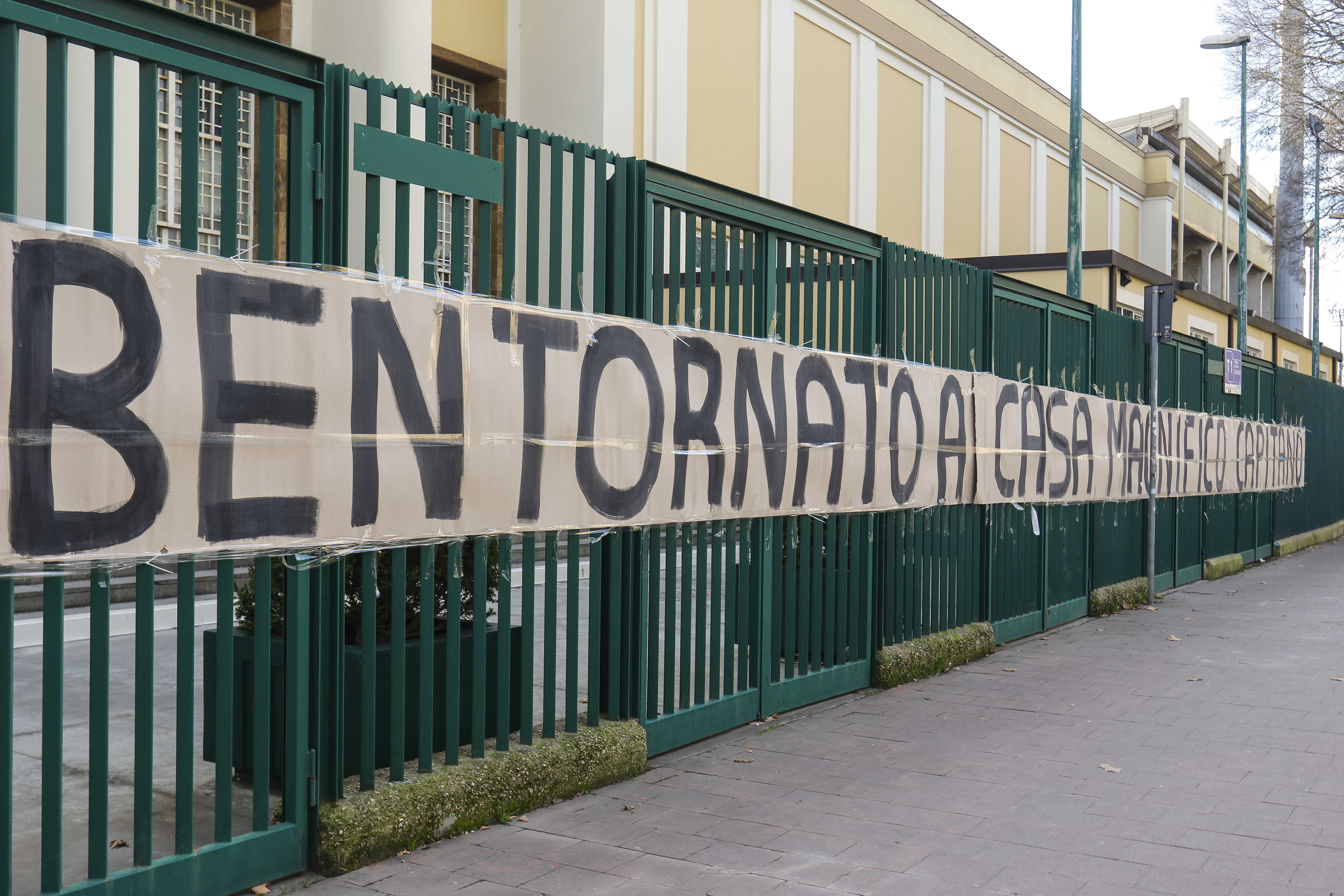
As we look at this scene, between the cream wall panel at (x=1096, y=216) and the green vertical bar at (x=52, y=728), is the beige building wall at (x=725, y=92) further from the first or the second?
the cream wall panel at (x=1096, y=216)

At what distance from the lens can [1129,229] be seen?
4212 centimetres

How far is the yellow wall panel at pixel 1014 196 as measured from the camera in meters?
32.1

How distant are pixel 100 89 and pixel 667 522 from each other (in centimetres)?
325

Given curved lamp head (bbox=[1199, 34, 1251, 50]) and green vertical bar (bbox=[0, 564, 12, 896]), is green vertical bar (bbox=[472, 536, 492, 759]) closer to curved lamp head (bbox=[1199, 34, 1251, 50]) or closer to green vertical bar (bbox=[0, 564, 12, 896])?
green vertical bar (bbox=[0, 564, 12, 896])

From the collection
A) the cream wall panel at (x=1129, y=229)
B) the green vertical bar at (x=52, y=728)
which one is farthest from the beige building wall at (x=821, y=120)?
the cream wall panel at (x=1129, y=229)

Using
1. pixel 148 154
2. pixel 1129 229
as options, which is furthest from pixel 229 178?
pixel 1129 229

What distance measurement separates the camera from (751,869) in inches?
173

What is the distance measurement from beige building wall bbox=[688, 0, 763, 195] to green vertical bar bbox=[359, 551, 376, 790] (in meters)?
15.5

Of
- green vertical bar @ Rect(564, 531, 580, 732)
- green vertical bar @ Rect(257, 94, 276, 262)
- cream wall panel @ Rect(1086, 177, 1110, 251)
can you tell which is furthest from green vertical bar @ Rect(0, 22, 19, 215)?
cream wall panel @ Rect(1086, 177, 1110, 251)

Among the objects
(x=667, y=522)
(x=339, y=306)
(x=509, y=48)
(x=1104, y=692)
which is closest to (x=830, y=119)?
(x=509, y=48)

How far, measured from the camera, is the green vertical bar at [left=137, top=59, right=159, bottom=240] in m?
3.69

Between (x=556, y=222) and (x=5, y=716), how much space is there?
9.88ft

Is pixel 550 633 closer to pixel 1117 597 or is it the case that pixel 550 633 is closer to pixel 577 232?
pixel 577 232

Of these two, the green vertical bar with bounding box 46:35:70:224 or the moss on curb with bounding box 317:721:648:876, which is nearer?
the green vertical bar with bounding box 46:35:70:224
